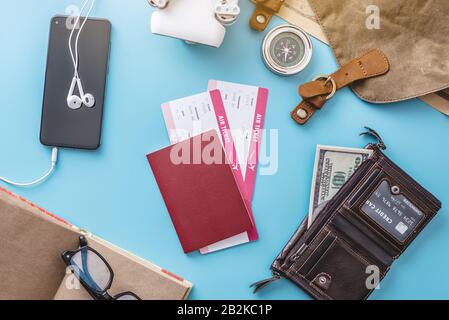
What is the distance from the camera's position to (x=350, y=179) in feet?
3.16

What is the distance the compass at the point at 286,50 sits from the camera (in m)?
0.96

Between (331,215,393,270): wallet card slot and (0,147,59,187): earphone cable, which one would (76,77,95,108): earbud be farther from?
(331,215,393,270): wallet card slot

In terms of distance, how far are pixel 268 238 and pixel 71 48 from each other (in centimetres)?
59

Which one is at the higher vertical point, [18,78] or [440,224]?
[440,224]

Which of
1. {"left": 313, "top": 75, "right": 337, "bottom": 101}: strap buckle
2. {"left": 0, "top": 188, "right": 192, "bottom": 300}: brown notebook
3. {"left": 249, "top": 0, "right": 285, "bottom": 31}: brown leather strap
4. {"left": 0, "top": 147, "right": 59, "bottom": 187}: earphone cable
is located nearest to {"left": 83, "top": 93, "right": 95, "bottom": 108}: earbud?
{"left": 0, "top": 147, "right": 59, "bottom": 187}: earphone cable

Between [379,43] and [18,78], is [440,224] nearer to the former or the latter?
[379,43]

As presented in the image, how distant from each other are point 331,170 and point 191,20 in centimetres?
44

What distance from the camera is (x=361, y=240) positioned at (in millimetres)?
961

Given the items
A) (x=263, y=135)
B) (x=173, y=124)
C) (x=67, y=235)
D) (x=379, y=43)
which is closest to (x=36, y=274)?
(x=67, y=235)

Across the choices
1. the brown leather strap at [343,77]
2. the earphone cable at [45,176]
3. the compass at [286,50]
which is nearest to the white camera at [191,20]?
the compass at [286,50]

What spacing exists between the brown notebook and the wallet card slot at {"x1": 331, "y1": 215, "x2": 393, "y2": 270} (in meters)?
0.35

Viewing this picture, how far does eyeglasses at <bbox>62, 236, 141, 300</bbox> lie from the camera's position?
886 mm

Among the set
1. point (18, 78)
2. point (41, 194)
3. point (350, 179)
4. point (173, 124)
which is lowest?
point (41, 194)

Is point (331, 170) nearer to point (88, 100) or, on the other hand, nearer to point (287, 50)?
point (287, 50)
